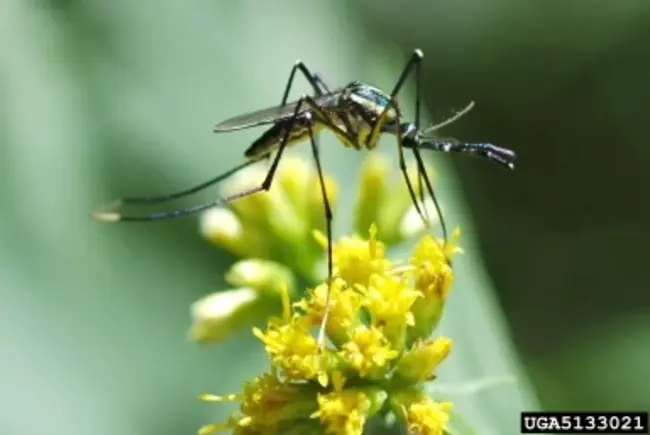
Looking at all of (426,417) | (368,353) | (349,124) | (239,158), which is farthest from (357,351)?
(239,158)

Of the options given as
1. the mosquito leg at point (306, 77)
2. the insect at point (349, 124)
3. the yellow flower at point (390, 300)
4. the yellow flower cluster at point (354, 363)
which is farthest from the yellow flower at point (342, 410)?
the mosquito leg at point (306, 77)

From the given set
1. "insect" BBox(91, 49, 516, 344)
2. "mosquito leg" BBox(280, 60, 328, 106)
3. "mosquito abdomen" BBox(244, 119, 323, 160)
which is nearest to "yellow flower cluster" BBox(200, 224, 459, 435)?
"insect" BBox(91, 49, 516, 344)

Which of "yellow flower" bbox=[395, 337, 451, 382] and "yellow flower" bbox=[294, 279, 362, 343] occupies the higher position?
"yellow flower" bbox=[294, 279, 362, 343]

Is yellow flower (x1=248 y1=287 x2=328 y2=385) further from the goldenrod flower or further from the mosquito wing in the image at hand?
the mosquito wing

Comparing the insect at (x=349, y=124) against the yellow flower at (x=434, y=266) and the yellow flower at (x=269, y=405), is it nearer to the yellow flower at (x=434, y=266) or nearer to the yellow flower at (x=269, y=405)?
the yellow flower at (x=434, y=266)

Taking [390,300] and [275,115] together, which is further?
[275,115]

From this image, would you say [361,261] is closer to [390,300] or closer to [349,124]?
[390,300]

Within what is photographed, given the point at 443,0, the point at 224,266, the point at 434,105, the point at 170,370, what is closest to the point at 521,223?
the point at 434,105
